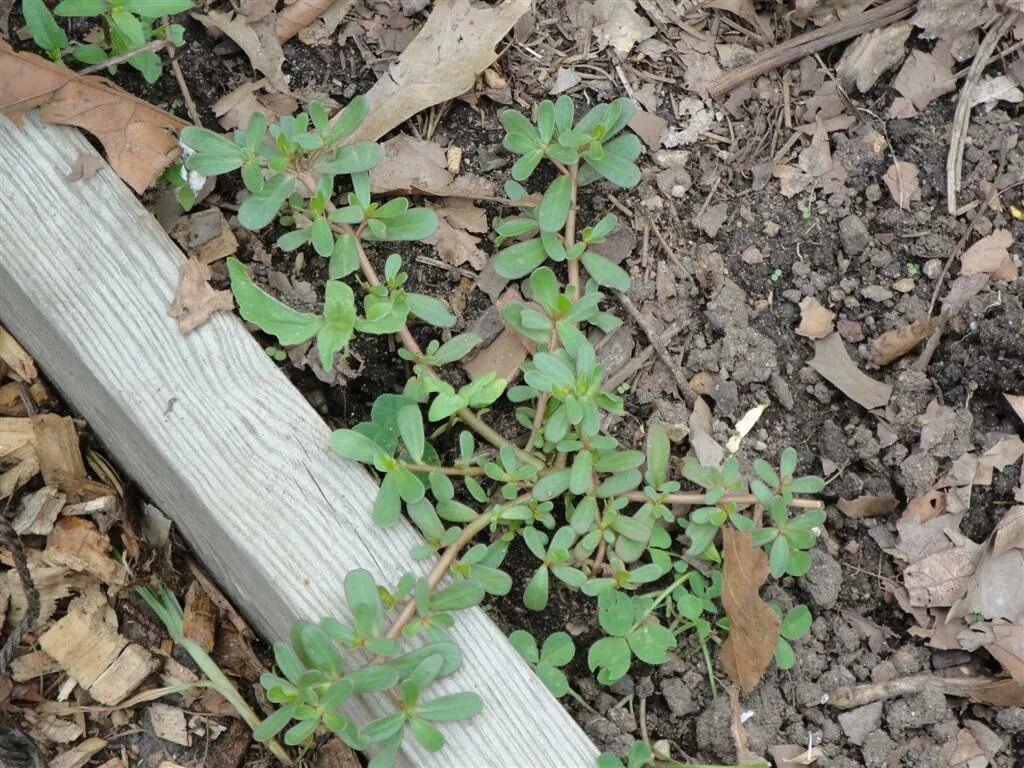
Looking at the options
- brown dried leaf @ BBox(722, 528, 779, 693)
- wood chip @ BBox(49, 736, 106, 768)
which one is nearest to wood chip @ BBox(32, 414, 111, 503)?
wood chip @ BBox(49, 736, 106, 768)

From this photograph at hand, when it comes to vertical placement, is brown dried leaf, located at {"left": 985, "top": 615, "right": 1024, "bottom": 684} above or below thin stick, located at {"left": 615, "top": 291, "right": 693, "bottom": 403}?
below

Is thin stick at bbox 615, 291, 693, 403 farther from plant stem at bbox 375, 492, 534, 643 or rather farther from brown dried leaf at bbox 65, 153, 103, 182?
brown dried leaf at bbox 65, 153, 103, 182

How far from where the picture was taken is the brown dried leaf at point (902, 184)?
273 cm

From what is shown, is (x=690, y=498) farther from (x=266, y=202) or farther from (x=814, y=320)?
(x=266, y=202)

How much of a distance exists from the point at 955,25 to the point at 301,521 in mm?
2209

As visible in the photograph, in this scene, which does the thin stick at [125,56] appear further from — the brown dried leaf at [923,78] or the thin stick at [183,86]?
→ the brown dried leaf at [923,78]

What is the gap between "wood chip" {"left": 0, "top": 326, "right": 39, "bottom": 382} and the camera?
2625mm

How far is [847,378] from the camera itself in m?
2.62

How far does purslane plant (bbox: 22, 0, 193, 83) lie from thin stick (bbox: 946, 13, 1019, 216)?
200 centimetres

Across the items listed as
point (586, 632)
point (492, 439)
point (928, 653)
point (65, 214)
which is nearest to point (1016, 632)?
point (928, 653)

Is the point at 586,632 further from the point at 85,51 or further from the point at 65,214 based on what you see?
the point at 85,51

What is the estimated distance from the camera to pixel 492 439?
7.97ft

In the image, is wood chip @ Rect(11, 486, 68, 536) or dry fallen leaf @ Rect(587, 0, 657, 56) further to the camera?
dry fallen leaf @ Rect(587, 0, 657, 56)

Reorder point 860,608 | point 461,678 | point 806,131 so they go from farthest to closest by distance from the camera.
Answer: point 806,131 < point 860,608 < point 461,678
